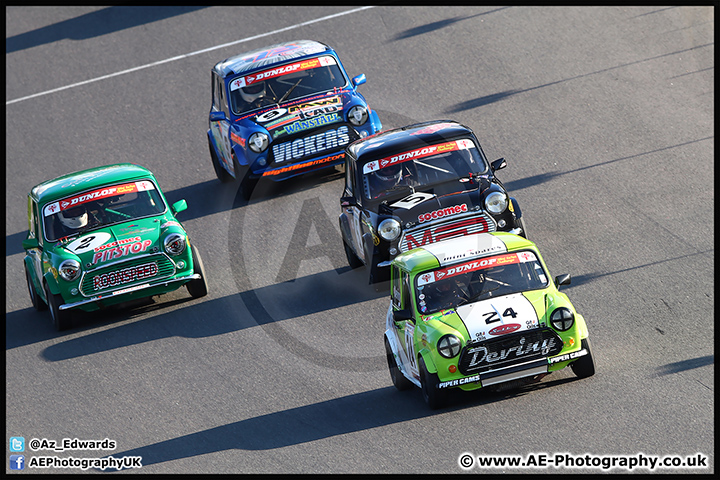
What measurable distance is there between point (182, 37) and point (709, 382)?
18279 mm

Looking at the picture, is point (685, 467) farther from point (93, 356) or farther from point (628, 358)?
point (93, 356)

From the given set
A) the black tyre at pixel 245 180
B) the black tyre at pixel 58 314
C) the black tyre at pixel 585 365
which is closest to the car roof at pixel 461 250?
the black tyre at pixel 585 365

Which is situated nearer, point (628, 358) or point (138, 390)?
point (628, 358)

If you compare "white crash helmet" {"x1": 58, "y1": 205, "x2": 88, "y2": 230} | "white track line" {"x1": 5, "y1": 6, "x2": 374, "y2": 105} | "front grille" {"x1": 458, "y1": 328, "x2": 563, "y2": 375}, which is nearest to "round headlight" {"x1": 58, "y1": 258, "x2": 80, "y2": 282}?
"white crash helmet" {"x1": 58, "y1": 205, "x2": 88, "y2": 230}

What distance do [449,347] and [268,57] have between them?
30.5ft

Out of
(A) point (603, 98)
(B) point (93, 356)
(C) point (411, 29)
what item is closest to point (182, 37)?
(C) point (411, 29)

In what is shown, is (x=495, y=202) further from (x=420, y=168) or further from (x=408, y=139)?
(x=408, y=139)

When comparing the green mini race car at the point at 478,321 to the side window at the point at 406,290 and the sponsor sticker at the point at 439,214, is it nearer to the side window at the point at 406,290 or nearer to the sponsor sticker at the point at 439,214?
the side window at the point at 406,290

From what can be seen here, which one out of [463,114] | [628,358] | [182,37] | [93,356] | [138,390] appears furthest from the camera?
[182,37]

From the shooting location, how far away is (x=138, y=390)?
11.8 m

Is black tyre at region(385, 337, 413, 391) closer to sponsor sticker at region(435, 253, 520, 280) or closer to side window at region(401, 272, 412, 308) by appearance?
side window at region(401, 272, 412, 308)

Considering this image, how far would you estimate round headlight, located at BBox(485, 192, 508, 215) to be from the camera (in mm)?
12930

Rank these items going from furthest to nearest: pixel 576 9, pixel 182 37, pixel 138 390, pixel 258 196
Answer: pixel 182 37 < pixel 576 9 < pixel 258 196 < pixel 138 390

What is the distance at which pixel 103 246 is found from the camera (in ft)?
45.0
